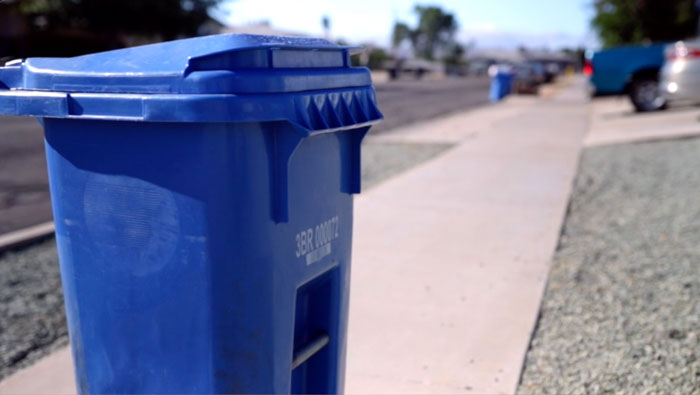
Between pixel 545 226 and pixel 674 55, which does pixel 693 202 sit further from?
pixel 674 55

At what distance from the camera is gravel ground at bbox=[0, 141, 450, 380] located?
3.92m

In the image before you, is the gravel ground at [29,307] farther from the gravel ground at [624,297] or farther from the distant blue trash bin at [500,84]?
the distant blue trash bin at [500,84]

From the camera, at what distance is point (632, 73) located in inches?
601

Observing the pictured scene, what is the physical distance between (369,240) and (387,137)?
7914mm

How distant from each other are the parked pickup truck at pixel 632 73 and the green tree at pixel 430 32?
502 ft

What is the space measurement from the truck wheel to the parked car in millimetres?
2523

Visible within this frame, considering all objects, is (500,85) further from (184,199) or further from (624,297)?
(184,199)

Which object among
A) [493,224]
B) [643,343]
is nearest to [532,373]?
[643,343]

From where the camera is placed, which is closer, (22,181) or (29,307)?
(29,307)

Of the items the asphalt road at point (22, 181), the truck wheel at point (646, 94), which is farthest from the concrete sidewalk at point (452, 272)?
the truck wheel at point (646, 94)

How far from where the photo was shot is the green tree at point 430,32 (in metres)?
167

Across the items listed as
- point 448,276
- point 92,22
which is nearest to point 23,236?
point 448,276

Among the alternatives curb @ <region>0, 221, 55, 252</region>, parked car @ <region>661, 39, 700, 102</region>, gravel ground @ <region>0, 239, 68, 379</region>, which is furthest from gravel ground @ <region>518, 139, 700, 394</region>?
parked car @ <region>661, 39, 700, 102</region>

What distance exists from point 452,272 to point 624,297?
3.69 ft
